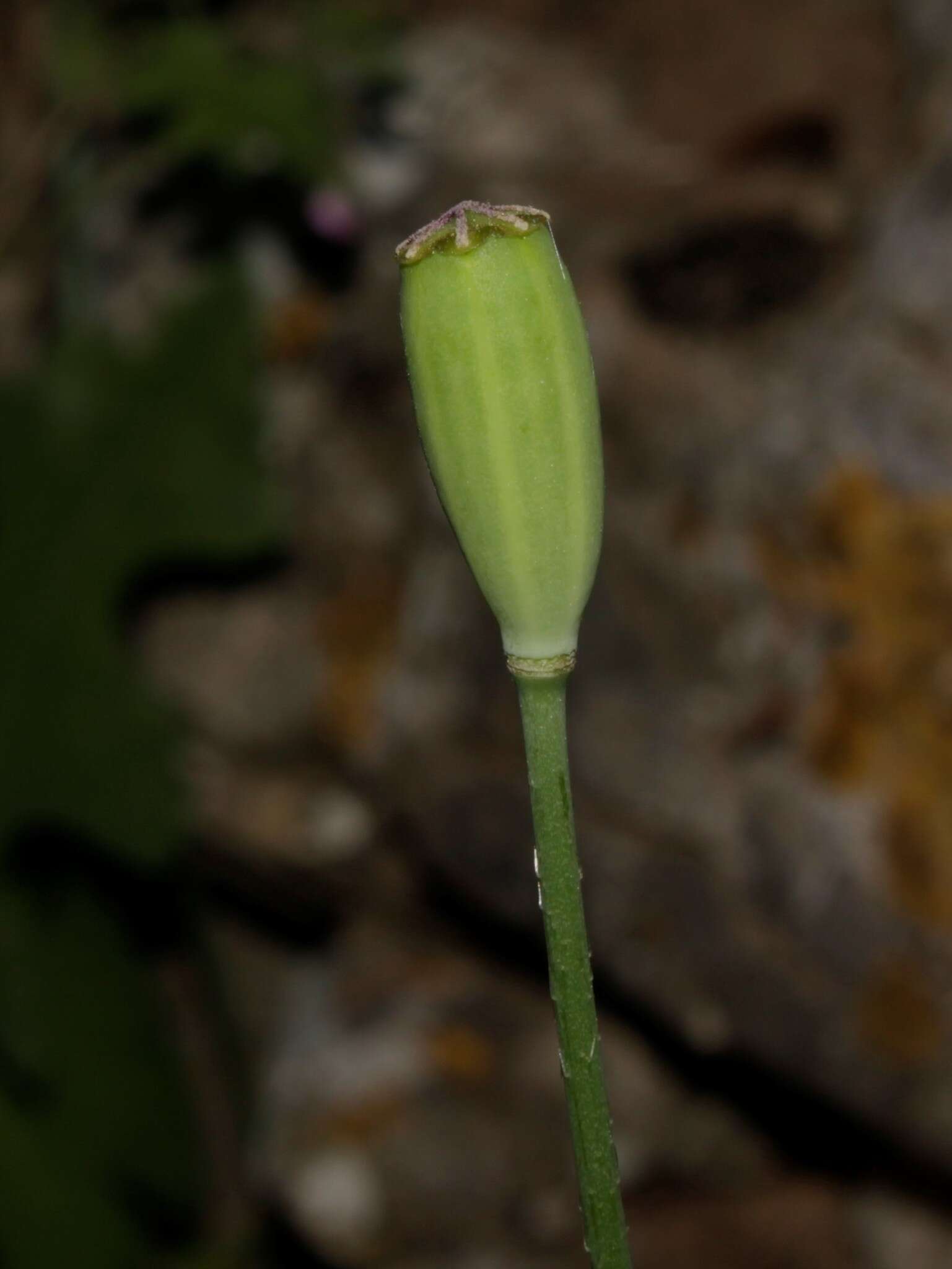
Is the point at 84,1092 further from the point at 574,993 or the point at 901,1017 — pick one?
the point at 574,993

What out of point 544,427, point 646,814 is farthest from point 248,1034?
point 544,427

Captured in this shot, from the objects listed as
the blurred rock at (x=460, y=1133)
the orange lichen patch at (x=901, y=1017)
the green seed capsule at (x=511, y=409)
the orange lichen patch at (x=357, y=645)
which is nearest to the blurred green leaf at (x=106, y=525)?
the orange lichen patch at (x=357, y=645)

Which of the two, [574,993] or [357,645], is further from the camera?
[357,645]

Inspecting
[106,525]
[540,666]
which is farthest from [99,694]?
[540,666]

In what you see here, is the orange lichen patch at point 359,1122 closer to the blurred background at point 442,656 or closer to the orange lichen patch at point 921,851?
the blurred background at point 442,656

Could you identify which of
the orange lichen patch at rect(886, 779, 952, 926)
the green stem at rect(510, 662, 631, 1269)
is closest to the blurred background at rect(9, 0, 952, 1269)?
the orange lichen patch at rect(886, 779, 952, 926)

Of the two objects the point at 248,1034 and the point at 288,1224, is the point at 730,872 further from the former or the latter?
the point at 248,1034

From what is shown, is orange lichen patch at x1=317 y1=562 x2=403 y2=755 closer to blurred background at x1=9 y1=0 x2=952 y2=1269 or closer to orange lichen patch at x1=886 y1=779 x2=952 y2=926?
blurred background at x1=9 y1=0 x2=952 y2=1269
